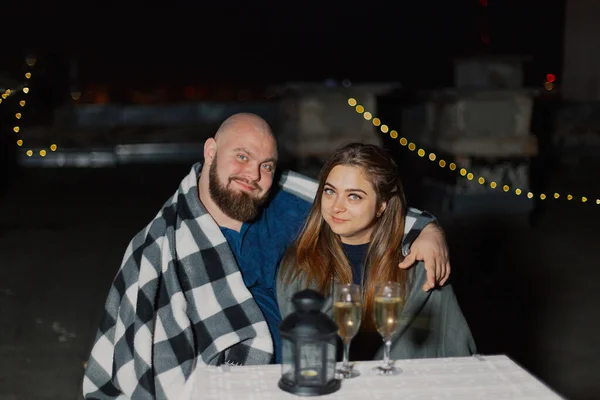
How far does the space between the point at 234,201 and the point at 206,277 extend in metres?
0.28

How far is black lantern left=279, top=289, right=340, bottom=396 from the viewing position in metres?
2.08

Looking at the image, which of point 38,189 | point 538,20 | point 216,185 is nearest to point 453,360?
point 216,185

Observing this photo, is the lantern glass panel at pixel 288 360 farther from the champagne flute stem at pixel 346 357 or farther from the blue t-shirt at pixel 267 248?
the blue t-shirt at pixel 267 248

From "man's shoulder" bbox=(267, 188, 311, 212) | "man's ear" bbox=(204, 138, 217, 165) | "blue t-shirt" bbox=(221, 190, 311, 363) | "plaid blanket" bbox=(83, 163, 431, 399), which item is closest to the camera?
"plaid blanket" bbox=(83, 163, 431, 399)

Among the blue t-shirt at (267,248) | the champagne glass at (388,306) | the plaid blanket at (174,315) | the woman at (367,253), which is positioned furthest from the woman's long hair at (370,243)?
the champagne glass at (388,306)

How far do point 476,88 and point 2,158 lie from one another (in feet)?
17.1

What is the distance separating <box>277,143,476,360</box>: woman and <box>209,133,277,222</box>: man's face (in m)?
0.29

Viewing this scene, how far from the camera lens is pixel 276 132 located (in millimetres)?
9930

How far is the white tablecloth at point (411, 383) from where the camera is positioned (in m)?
2.18

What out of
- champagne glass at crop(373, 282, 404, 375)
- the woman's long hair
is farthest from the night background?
champagne glass at crop(373, 282, 404, 375)

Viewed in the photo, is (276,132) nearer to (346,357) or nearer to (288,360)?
(346,357)

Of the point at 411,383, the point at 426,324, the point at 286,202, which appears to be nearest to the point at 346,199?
the point at 426,324

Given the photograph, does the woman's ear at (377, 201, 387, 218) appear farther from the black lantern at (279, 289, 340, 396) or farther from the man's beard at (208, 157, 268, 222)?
the black lantern at (279, 289, 340, 396)

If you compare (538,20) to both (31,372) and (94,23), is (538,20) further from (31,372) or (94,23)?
(31,372)
